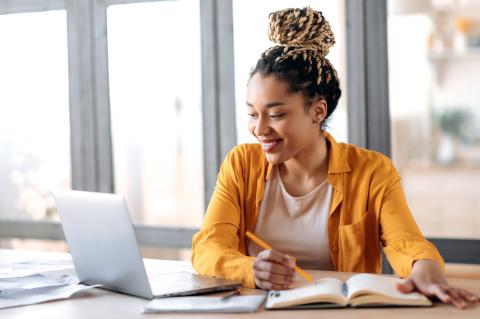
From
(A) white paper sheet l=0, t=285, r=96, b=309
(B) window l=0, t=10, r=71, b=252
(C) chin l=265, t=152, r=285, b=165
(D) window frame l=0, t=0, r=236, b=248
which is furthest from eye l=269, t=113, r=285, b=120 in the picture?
(B) window l=0, t=10, r=71, b=252

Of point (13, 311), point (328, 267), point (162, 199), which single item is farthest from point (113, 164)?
point (13, 311)

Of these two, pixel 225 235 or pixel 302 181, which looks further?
pixel 302 181

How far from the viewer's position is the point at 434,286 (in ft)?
5.10

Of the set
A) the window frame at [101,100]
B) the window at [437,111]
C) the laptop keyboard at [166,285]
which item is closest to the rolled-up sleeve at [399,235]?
the laptop keyboard at [166,285]

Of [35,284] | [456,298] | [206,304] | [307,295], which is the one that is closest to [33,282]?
[35,284]

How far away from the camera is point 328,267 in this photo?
218 centimetres

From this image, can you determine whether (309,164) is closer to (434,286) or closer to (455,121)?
(434,286)

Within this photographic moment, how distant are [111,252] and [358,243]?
2.72ft

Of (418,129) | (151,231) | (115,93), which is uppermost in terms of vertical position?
(115,93)

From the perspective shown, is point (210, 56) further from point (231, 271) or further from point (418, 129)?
point (231, 271)

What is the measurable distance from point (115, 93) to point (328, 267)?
1768 millimetres

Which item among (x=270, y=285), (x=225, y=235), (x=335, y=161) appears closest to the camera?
(x=270, y=285)

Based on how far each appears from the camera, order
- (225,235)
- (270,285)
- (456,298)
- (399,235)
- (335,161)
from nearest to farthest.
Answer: (456,298) → (270,285) → (399,235) → (225,235) → (335,161)

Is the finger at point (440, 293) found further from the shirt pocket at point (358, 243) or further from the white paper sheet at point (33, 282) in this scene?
the white paper sheet at point (33, 282)
